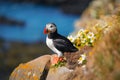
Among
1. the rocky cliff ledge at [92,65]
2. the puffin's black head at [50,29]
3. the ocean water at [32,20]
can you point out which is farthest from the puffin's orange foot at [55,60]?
the ocean water at [32,20]

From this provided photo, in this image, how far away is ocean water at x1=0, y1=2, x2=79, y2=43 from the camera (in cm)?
4075

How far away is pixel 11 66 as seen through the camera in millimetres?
32719

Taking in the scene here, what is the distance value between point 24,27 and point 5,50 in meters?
7.91

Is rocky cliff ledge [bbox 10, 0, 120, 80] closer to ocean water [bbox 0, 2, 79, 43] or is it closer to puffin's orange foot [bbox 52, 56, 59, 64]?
puffin's orange foot [bbox 52, 56, 59, 64]

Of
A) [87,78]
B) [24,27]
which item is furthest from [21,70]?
[24,27]

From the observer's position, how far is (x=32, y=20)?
46.3 metres

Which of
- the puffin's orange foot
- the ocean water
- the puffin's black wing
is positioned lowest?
the ocean water

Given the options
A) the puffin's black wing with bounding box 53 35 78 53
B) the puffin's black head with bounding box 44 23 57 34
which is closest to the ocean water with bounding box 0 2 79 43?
the puffin's black head with bounding box 44 23 57 34

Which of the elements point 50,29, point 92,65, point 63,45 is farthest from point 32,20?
point 92,65

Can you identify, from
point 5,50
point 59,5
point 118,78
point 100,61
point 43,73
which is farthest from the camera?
point 59,5

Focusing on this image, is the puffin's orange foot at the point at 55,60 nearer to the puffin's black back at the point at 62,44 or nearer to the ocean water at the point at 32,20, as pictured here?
the puffin's black back at the point at 62,44

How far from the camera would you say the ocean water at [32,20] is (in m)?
40.8

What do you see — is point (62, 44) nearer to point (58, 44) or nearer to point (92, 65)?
point (58, 44)

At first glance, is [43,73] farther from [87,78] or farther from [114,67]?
[114,67]
